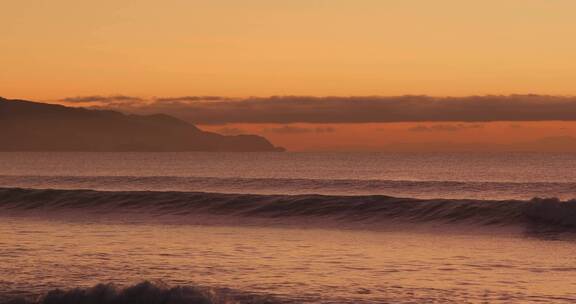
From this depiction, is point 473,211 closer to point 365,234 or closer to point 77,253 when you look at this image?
point 365,234

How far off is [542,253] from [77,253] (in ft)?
42.1

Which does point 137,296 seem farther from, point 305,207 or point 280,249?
point 305,207

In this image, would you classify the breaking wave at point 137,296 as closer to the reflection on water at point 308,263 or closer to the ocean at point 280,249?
the ocean at point 280,249

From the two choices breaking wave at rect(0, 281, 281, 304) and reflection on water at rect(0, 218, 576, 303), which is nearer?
breaking wave at rect(0, 281, 281, 304)

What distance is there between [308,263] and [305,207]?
65.1 feet

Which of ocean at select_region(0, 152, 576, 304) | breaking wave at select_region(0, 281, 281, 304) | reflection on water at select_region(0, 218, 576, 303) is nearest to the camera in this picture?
breaking wave at select_region(0, 281, 281, 304)

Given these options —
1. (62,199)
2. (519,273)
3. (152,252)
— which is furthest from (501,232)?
(62,199)

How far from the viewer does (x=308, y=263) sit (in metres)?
22.3

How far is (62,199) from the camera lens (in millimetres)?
48781

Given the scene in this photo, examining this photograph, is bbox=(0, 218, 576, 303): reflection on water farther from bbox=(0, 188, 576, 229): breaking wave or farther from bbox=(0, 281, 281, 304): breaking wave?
bbox=(0, 188, 576, 229): breaking wave

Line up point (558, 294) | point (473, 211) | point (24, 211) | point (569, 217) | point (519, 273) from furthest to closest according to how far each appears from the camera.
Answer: point (24, 211), point (473, 211), point (569, 217), point (519, 273), point (558, 294)

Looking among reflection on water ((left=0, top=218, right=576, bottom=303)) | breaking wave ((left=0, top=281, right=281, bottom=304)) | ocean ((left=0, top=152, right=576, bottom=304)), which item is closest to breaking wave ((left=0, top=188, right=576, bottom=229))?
ocean ((left=0, top=152, right=576, bottom=304))

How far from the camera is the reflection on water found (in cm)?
1852

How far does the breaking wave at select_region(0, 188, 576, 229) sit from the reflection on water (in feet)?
18.6
